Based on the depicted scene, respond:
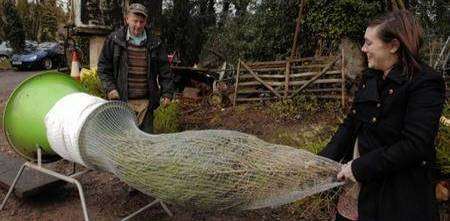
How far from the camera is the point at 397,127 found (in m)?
2.24

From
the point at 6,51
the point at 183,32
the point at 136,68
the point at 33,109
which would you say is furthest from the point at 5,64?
the point at 33,109

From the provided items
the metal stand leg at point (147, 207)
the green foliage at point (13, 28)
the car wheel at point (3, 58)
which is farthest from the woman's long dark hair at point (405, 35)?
the car wheel at point (3, 58)

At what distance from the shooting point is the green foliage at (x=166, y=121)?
7371 millimetres

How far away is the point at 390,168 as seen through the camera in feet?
7.16

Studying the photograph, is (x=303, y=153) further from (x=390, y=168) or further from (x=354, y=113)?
(x=390, y=168)

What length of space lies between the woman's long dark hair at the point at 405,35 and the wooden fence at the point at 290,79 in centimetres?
620

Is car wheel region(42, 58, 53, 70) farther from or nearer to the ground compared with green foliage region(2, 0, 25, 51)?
nearer to the ground

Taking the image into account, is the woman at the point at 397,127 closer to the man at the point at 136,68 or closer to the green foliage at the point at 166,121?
the man at the point at 136,68

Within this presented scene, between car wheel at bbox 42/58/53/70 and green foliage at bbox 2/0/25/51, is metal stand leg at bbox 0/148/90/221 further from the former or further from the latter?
green foliage at bbox 2/0/25/51

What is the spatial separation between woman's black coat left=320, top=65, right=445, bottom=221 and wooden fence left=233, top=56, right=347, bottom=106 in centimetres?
609

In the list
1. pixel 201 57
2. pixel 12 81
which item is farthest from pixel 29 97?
pixel 12 81

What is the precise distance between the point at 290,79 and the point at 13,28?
20.7 meters

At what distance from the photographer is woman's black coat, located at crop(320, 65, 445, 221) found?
2.13m

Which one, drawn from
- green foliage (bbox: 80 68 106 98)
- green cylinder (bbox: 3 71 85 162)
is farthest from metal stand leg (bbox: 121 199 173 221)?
green foliage (bbox: 80 68 106 98)
